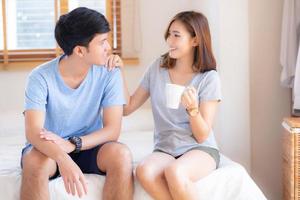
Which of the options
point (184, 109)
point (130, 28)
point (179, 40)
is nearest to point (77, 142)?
point (184, 109)

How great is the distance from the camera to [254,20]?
2643 millimetres

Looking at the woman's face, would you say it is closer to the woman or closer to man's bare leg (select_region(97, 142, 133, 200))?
the woman

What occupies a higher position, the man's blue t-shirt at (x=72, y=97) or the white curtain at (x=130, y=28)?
the white curtain at (x=130, y=28)

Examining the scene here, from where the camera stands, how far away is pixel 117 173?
170cm

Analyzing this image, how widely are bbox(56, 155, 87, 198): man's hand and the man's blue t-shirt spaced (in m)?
0.23

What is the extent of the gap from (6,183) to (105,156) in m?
0.40

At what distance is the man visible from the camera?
1.67 meters

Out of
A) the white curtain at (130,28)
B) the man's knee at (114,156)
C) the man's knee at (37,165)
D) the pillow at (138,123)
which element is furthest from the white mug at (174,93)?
the white curtain at (130,28)

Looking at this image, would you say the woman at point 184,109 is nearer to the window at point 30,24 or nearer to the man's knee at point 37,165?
the man's knee at point 37,165

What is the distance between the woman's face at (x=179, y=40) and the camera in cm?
193

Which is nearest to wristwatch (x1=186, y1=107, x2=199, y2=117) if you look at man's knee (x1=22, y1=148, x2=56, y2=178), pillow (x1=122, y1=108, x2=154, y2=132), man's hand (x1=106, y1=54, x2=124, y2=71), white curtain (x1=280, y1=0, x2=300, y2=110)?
man's hand (x1=106, y1=54, x2=124, y2=71)

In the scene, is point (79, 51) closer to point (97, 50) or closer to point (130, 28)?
point (97, 50)

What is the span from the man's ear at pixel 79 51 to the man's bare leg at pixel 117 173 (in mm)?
385

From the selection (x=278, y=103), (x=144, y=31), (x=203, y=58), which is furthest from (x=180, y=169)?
(x=144, y=31)
